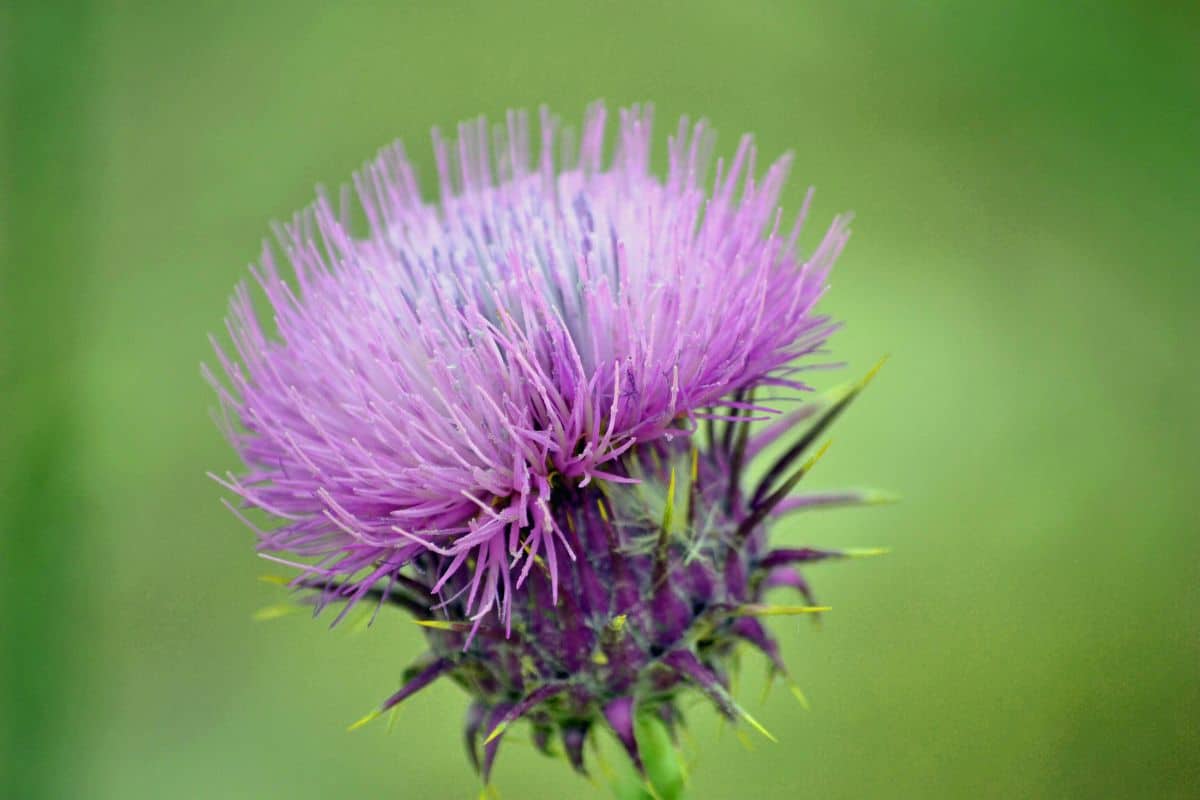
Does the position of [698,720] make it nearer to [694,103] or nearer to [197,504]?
[197,504]

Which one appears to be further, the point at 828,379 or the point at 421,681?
the point at 828,379

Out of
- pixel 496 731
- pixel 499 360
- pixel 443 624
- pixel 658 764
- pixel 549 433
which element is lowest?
pixel 658 764

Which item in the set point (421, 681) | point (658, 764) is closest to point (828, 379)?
point (658, 764)

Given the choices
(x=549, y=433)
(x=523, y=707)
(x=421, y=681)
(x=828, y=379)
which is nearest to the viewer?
(x=549, y=433)

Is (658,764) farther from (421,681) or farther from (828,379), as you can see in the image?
(828,379)

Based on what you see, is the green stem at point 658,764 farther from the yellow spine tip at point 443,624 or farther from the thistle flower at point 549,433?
the yellow spine tip at point 443,624

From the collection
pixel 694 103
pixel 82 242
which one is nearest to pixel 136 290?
pixel 82 242

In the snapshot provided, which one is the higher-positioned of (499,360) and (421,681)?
(499,360)

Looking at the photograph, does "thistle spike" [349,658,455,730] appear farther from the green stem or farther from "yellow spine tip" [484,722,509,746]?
the green stem
